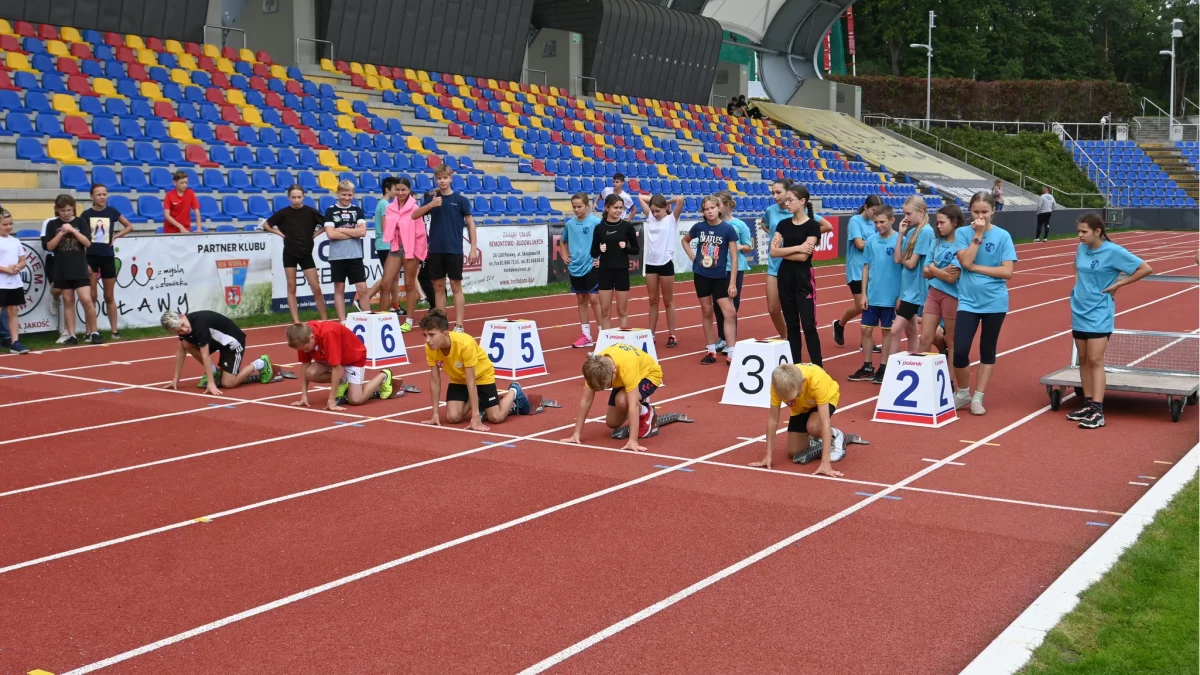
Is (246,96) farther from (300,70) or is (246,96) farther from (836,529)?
(836,529)

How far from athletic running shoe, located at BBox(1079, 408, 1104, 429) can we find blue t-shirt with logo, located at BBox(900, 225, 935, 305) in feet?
6.71

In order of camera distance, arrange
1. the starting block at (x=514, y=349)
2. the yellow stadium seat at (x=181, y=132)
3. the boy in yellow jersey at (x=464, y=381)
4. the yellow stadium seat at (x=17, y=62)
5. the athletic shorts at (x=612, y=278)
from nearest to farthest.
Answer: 1. the boy in yellow jersey at (x=464, y=381)
2. the starting block at (x=514, y=349)
3. the athletic shorts at (x=612, y=278)
4. the yellow stadium seat at (x=17, y=62)
5. the yellow stadium seat at (x=181, y=132)

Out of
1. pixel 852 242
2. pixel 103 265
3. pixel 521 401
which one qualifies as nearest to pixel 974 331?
pixel 852 242

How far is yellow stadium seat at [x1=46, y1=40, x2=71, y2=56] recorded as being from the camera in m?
21.2

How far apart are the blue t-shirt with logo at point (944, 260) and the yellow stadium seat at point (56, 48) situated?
16968 millimetres

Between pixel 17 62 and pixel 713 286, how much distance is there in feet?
45.0

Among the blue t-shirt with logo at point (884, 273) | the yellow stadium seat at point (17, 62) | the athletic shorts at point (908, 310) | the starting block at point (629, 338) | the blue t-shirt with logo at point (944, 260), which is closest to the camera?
the blue t-shirt with logo at point (944, 260)

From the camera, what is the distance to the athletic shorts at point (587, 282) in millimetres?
14398

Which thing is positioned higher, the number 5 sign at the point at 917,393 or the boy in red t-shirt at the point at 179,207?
the boy in red t-shirt at the point at 179,207

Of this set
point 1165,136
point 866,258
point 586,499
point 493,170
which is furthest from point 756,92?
point 586,499

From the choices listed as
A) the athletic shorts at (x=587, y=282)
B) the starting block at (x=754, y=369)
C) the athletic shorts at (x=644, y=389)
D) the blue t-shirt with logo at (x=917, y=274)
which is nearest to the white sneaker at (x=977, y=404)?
the blue t-shirt with logo at (x=917, y=274)

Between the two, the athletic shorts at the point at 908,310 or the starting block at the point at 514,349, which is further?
the starting block at the point at 514,349

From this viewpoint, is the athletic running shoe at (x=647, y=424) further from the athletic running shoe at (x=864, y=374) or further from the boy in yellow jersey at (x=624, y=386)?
the athletic running shoe at (x=864, y=374)

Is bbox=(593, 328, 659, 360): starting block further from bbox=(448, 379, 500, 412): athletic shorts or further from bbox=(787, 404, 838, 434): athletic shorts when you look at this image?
bbox=(787, 404, 838, 434): athletic shorts
